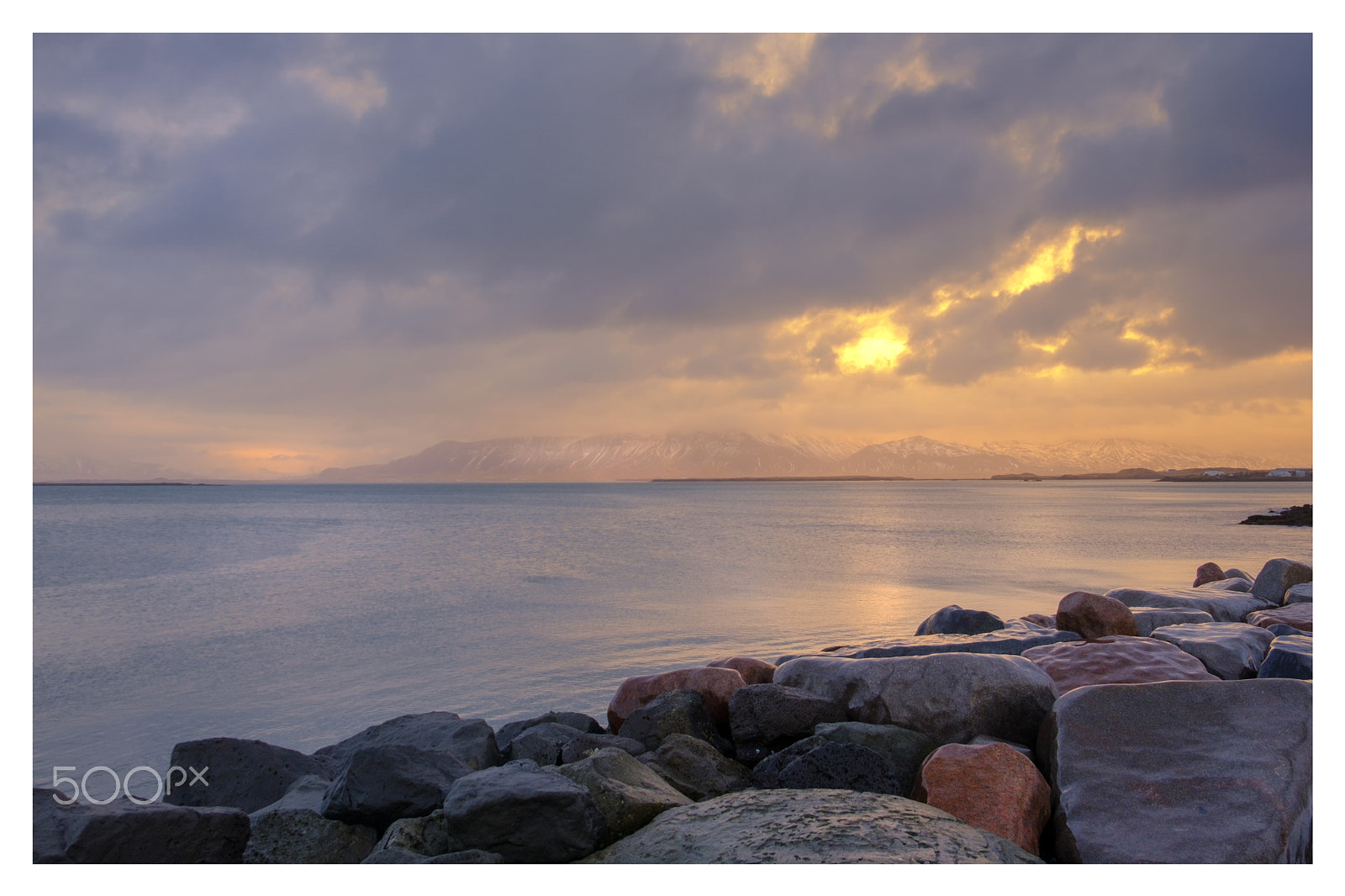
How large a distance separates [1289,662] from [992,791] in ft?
10.4

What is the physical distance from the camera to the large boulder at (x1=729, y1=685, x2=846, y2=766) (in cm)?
484

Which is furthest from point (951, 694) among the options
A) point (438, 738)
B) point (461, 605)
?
point (461, 605)

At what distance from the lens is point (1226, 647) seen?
5.65 metres

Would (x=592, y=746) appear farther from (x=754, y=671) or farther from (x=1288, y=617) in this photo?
(x=1288, y=617)

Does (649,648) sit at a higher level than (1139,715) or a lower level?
lower

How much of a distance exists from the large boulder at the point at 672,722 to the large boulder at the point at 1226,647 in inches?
143

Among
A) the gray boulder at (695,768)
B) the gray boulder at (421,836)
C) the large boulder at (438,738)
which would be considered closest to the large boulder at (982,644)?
the gray boulder at (695,768)

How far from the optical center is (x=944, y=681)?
462 cm
